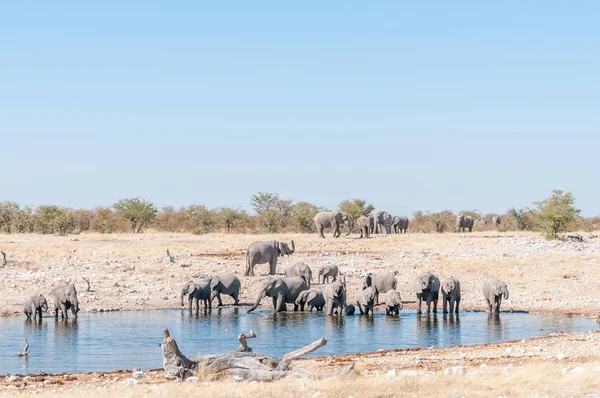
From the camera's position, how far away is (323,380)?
13.0 m

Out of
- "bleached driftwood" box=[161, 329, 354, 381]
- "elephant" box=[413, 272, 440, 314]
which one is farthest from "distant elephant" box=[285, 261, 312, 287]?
"bleached driftwood" box=[161, 329, 354, 381]

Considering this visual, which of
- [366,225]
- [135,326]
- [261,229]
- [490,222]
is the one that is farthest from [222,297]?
[490,222]

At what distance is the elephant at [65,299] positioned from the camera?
2623 cm

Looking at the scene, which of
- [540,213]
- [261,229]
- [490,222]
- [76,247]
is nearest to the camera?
[76,247]

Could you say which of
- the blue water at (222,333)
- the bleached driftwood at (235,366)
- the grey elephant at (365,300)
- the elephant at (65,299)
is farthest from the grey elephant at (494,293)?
the bleached driftwood at (235,366)

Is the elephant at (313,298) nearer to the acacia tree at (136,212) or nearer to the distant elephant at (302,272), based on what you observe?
the distant elephant at (302,272)

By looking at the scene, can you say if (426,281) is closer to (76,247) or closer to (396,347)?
(396,347)

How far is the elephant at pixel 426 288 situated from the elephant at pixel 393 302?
2.45 feet

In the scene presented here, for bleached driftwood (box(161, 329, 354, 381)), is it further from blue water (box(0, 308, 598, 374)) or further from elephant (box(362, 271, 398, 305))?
elephant (box(362, 271, 398, 305))

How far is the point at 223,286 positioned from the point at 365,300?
528 cm

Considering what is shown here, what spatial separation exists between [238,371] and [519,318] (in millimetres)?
14980

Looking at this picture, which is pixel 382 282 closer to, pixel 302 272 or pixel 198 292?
pixel 302 272

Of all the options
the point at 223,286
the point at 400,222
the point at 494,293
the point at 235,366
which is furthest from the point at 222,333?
the point at 400,222

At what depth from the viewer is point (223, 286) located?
3038cm
